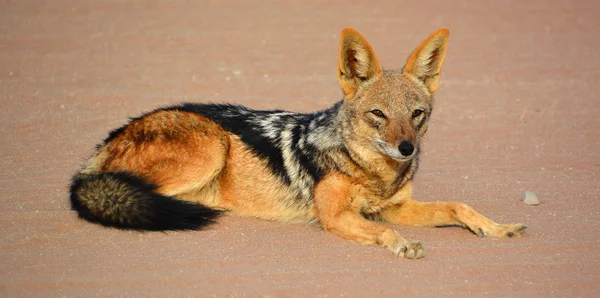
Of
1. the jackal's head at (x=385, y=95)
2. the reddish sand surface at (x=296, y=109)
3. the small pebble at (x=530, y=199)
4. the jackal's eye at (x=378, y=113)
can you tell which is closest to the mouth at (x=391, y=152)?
the jackal's head at (x=385, y=95)

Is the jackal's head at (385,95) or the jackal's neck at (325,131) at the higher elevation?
the jackal's head at (385,95)

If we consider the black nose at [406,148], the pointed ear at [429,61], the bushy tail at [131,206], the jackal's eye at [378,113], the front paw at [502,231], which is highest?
the pointed ear at [429,61]

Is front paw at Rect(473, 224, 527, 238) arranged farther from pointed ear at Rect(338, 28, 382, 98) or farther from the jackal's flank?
pointed ear at Rect(338, 28, 382, 98)

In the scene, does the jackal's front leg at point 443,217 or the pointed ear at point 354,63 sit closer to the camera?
the jackal's front leg at point 443,217

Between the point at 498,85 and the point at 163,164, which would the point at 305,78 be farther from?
the point at 163,164

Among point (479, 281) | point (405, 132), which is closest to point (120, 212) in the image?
point (405, 132)

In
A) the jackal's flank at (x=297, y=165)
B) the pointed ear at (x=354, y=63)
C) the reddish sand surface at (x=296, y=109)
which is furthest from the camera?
the pointed ear at (x=354, y=63)

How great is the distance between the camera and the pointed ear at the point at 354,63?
21.2ft

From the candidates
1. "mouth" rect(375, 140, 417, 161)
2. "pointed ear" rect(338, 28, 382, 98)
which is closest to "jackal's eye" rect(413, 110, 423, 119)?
"mouth" rect(375, 140, 417, 161)

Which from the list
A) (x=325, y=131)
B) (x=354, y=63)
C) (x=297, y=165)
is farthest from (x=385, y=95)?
(x=297, y=165)

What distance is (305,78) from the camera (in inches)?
466

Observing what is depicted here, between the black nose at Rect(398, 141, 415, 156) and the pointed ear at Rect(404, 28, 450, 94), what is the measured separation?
91 centimetres

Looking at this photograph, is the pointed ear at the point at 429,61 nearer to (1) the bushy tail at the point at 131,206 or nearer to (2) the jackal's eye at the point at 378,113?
(2) the jackal's eye at the point at 378,113

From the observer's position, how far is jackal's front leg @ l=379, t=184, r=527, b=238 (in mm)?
6352
